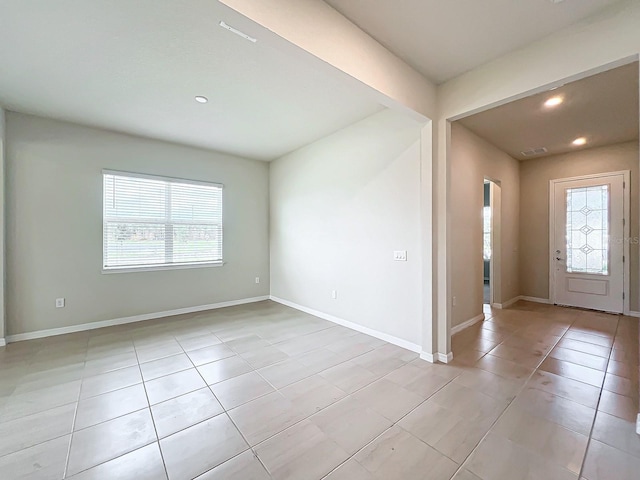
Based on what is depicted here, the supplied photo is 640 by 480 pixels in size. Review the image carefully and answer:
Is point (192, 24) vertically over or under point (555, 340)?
over

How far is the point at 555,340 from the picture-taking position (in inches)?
131

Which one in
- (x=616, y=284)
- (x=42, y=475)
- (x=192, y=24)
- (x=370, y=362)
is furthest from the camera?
(x=616, y=284)

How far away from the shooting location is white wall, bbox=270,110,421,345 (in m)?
3.14

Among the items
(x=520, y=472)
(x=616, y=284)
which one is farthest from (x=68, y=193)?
(x=616, y=284)

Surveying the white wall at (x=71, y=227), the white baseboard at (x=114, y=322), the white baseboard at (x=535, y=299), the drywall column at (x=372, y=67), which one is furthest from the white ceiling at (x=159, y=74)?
the white baseboard at (x=535, y=299)

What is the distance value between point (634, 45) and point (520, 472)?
2.76 metres

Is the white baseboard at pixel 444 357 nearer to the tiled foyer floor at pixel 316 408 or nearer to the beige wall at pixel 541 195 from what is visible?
the tiled foyer floor at pixel 316 408

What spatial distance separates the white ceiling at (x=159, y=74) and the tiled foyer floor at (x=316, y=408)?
252 cm

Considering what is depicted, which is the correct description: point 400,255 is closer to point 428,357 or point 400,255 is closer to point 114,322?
point 428,357

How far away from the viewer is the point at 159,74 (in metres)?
2.57

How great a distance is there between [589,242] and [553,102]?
10.2 feet

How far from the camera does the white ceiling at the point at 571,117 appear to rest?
2.70 meters

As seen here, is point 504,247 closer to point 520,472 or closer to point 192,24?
point 520,472

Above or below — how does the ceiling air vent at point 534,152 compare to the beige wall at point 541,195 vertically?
above
